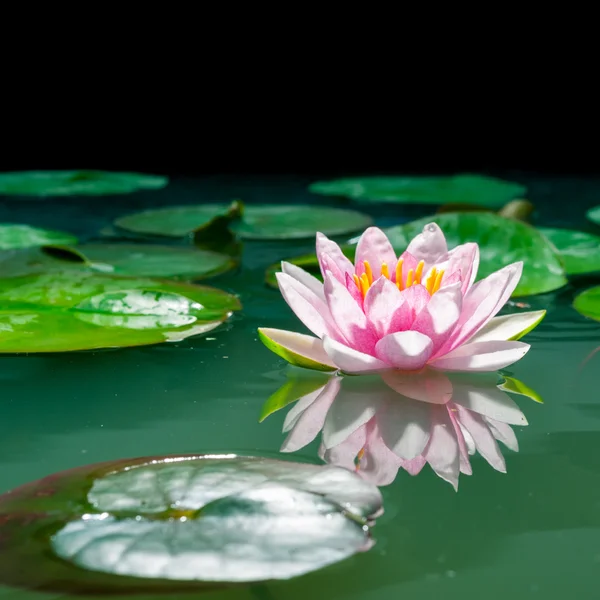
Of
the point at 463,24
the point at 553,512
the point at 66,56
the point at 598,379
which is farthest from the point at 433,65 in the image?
the point at 553,512

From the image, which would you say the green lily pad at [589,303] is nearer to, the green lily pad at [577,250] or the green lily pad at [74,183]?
the green lily pad at [577,250]

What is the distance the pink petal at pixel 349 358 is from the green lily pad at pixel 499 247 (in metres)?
0.61

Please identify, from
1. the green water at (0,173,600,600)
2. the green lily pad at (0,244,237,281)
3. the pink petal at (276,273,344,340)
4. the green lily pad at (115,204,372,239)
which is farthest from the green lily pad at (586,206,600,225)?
the pink petal at (276,273,344,340)

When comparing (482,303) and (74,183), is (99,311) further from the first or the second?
(74,183)

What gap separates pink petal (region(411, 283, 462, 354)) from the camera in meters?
1.11

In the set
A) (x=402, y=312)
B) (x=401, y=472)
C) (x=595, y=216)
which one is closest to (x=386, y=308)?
(x=402, y=312)

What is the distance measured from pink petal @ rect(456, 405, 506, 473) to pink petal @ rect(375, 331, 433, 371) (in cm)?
8

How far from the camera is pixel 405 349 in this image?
1.15 meters

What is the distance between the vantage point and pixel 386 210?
2867mm

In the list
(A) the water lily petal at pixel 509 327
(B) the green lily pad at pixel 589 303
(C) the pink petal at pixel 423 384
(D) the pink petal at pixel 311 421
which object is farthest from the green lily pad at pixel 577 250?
(D) the pink petal at pixel 311 421

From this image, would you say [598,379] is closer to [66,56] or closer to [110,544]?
[110,544]

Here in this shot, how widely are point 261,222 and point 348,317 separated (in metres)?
1.35

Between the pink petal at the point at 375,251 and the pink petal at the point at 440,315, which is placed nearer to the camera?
the pink petal at the point at 440,315

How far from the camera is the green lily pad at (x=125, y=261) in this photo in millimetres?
1831
